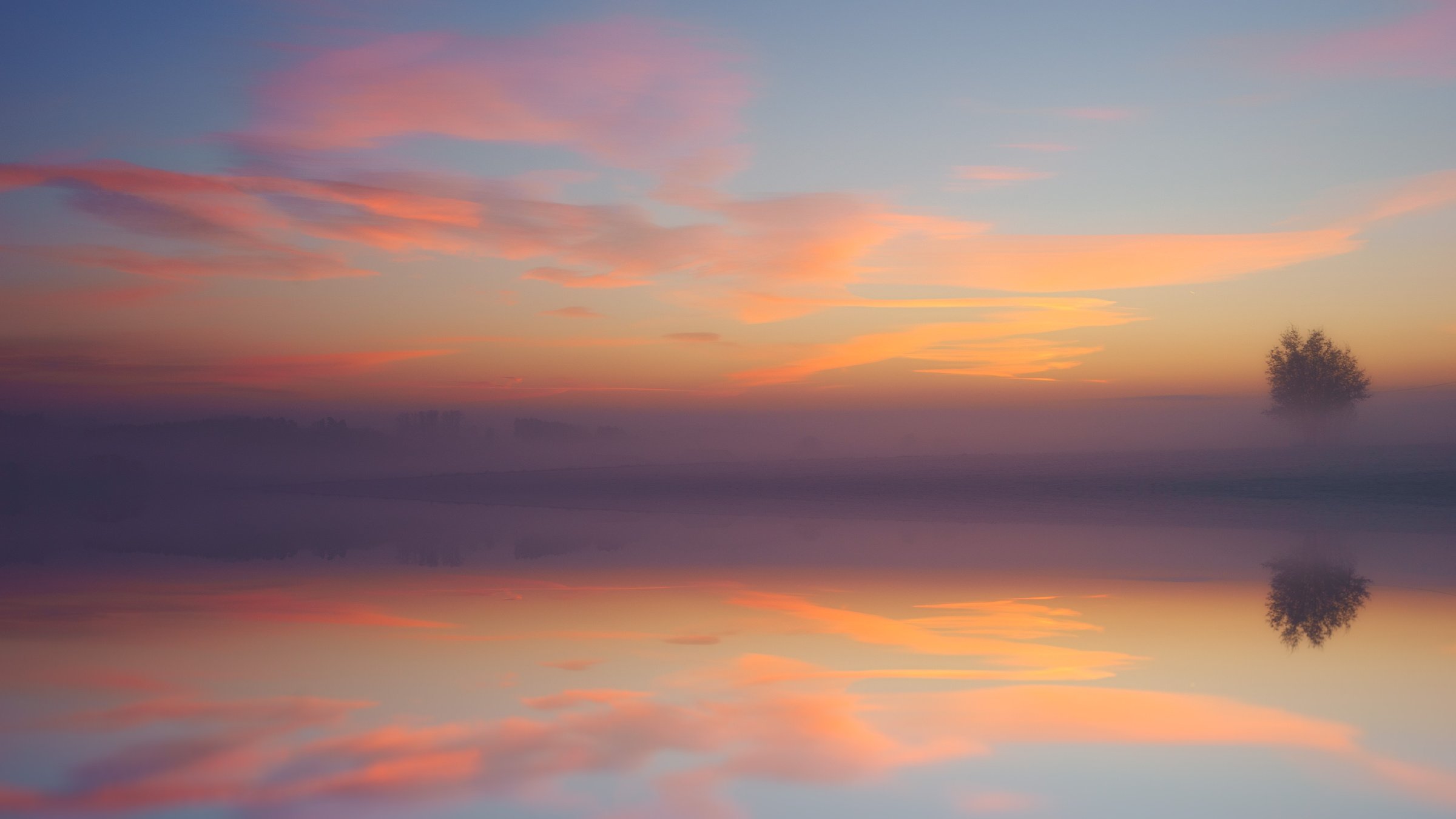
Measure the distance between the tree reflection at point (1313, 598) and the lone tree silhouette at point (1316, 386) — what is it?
5925 cm

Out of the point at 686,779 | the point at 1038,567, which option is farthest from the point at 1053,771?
the point at 1038,567

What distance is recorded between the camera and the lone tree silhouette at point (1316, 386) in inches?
2702

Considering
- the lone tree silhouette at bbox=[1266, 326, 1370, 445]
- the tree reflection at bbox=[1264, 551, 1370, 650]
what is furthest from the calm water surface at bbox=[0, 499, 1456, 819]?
the lone tree silhouette at bbox=[1266, 326, 1370, 445]

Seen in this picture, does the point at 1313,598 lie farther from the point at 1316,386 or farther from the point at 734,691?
the point at 1316,386

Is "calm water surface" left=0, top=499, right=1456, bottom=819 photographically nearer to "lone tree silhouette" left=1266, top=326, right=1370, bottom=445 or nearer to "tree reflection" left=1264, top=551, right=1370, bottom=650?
"tree reflection" left=1264, top=551, right=1370, bottom=650

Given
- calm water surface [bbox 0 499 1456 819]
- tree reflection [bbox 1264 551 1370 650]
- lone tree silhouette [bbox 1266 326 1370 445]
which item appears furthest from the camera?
lone tree silhouette [bbox 1266 326 1370 445]

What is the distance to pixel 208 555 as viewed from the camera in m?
20.3

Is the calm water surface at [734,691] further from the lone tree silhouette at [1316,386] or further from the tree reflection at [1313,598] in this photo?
the lone tree silhouette at [1316,386]

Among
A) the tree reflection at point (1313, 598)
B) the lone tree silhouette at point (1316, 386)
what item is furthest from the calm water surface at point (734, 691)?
the lone tree silhouette at point (1316, 386)

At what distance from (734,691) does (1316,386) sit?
240 ft

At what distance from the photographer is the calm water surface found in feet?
20.3

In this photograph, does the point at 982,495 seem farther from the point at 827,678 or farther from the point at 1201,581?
the point at 827,678

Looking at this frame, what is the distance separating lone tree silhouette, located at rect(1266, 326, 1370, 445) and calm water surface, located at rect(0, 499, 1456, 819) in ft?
193

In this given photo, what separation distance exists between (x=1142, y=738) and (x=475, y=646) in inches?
260
